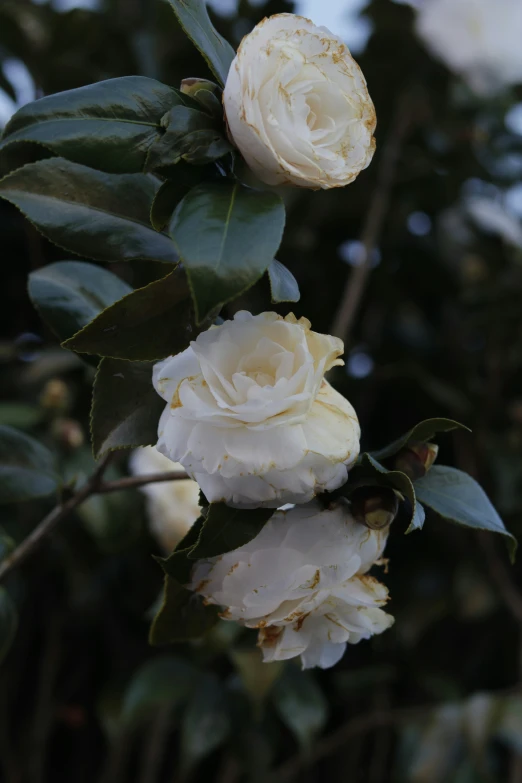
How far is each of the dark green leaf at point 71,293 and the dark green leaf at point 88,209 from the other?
13 cm

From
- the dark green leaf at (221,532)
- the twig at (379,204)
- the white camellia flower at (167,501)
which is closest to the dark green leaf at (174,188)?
the dark green leaf at (221,532)

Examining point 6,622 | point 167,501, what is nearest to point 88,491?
point 6,622

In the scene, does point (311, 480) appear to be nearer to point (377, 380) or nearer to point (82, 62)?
point (377, 380)

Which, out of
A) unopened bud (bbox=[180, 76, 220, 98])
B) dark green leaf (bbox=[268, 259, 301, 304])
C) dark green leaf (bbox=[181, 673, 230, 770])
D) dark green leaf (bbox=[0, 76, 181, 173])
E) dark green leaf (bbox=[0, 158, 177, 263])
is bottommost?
dark green leaf (bbox=[181, 673, 230, 770])

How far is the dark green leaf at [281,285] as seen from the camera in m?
0.44

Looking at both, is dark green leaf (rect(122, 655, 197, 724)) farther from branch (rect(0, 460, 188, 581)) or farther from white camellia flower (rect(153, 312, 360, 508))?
white camellia flower (rect(153, 312, 360, 508))

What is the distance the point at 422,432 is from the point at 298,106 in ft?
0.65

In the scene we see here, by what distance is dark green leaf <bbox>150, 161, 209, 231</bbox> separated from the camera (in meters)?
0.45

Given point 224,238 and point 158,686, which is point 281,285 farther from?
point 158,686

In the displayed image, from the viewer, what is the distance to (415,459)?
48 centimetres

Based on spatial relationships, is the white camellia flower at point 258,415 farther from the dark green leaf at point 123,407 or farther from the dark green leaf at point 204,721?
the dark green leaf at point 204,721

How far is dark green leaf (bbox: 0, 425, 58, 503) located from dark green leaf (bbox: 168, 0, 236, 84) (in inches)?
14.3

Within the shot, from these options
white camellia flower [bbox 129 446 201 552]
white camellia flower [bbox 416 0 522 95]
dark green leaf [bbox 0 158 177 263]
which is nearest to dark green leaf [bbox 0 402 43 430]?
white camellia flower [bbox 129 446 201 552]

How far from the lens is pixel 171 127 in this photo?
44cm
